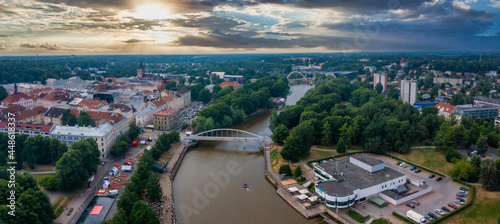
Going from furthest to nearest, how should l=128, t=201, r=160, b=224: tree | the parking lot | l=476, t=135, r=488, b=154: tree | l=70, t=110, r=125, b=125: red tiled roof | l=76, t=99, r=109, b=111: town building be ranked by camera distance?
l=76, t=99, r=109, b=111: town building < l=70, t=110, r=125, b=125: red tiled roof < l=476, t=135, r=488, b=154: tree < the parking lot < l=128, t=201, r=160, b=224: tree

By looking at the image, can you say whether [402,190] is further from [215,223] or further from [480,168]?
[215,223]

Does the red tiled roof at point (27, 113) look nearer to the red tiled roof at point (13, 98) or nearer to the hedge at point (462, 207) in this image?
the red tiled roof at point (13, 98)

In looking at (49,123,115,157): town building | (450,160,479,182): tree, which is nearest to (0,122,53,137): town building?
(49,123,115,157): town building

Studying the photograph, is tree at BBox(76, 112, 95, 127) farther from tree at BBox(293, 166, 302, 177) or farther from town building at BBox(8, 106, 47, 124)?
tree at BBox(293, 166, 302, 177)

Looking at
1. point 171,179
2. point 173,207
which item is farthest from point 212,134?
point 173,207

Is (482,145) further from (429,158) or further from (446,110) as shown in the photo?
(446,110)

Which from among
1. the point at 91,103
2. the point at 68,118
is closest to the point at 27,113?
the point at 68,118
